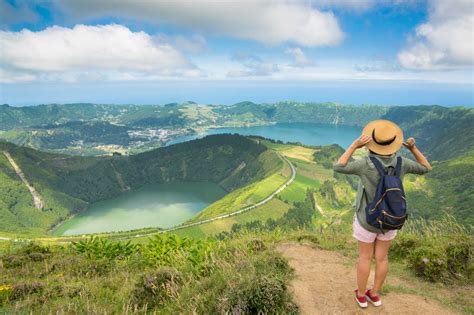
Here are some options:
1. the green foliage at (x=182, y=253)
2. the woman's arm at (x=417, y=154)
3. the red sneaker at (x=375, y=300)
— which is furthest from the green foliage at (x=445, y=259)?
the green foliage at (x=182, y=253)

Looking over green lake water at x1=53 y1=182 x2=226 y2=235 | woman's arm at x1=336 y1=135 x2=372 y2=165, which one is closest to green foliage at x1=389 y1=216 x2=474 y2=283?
woman's arm at x1=336 y1=135 x2=372 y2=165

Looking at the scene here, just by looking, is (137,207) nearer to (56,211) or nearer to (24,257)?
(56,211)

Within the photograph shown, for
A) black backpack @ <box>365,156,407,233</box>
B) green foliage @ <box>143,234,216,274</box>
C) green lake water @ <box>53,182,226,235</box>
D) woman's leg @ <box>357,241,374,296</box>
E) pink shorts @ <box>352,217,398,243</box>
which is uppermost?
black backpack @ <box>365,156,407,233</box>

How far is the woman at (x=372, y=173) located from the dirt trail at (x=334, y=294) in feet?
1.14

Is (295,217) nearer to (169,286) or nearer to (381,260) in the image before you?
(169,286)

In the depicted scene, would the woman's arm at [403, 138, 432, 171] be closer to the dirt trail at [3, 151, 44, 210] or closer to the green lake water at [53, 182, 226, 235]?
the green lake water at [53, 182, 226, 235]

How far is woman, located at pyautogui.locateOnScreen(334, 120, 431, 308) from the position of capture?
583 centimetres

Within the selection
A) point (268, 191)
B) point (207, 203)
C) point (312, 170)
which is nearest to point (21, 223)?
point (207, 203)

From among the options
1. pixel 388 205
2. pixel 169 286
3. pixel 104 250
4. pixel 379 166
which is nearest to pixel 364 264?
pixel 388 205

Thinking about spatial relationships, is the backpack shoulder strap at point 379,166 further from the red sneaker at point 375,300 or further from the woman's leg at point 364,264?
the red sneaker at point 375,300

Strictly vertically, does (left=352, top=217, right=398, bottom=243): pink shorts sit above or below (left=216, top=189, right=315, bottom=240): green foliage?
above

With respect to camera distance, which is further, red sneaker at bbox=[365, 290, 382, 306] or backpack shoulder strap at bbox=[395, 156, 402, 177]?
red sneaker at bbox=[365, 290, 382, 306]

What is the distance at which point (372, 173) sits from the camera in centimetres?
581

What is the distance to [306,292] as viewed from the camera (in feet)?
22.4
